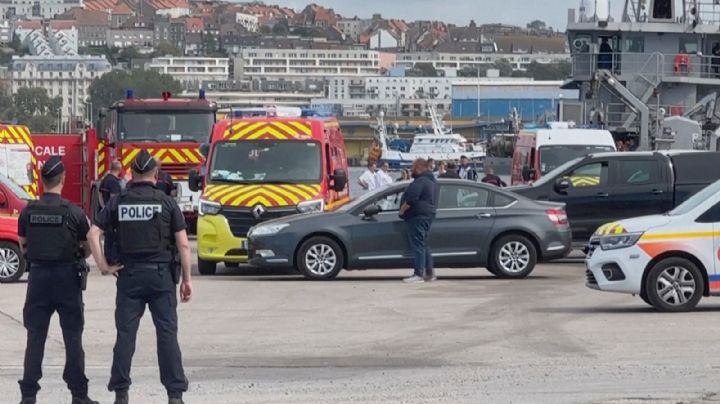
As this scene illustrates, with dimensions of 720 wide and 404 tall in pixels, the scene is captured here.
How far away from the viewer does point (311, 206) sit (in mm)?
24453

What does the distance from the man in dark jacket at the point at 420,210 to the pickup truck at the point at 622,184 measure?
4.87 m

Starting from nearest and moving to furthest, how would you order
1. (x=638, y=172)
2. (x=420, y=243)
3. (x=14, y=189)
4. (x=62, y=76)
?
(x=420, y=243), (x=14, y=189), (x=638, y=172), (x=62, y=76)

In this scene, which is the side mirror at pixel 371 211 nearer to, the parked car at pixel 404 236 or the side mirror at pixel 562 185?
the parked car at pixel 404 236

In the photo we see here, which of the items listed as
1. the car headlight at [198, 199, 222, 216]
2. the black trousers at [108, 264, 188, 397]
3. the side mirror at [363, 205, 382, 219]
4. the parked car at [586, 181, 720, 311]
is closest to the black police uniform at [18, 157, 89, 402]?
the black trousers at [108, 264, 188, 397]

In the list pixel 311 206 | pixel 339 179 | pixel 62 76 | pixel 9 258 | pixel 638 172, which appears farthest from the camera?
pixel 62 76

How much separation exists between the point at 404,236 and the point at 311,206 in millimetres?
2141

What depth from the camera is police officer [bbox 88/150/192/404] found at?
1159 cm

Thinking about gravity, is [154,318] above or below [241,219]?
above

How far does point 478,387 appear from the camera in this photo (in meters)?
12.7

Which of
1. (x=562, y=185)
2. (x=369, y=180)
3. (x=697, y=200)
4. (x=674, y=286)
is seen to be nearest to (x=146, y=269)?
(x=674, y=286)

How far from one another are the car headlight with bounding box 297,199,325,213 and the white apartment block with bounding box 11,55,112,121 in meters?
145

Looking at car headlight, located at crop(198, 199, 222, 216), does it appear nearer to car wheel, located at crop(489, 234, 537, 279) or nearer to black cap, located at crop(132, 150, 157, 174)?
car wheel, located at crop(489, 234, 537, 279)

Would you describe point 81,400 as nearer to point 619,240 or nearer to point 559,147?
point 619,240

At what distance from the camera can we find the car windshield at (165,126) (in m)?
32.7
